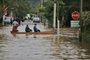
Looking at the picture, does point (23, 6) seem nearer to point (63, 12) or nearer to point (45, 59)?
point (63, 12)

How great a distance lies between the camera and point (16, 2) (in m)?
112

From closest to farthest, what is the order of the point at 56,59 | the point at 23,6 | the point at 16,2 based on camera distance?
the point at 56,59
the point at 16,2
the point at 23,6

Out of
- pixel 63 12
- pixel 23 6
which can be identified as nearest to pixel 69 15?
pixel 63 12

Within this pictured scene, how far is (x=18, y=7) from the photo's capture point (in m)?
117

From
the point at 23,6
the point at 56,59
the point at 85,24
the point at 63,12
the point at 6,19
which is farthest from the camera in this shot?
the point at 23,6

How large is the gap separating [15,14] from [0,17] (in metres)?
49.4

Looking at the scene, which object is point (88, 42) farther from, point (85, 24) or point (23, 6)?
point (23, 6)

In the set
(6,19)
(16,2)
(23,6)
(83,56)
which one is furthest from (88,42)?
(23,6)

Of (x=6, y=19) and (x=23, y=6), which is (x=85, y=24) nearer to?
(x=6, y=19)

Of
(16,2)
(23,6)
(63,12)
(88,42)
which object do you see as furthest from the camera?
(23,6)

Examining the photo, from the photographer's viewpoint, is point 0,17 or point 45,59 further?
point 0,17

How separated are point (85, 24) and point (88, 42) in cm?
296

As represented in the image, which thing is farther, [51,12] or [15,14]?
[15,14]

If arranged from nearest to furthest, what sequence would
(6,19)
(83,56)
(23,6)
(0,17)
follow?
(83,56) < (0,17) < (6,19) < (23,6)
